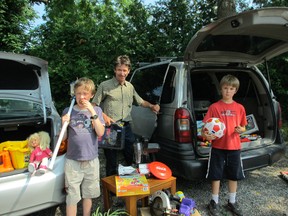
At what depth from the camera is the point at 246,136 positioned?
419 cm

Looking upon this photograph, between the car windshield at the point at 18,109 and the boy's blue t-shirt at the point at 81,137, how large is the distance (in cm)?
62

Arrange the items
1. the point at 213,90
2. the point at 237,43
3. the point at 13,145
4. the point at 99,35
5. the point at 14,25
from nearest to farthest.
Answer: the point at 13,145
the point at 237,43
the point at 213,90
the point at 99,35
the point at 14,25

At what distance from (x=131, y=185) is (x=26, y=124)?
1325 mm

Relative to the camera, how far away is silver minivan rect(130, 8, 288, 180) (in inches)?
128

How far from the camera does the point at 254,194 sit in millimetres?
3789

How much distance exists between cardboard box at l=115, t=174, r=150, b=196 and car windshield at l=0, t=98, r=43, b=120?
46.3 inches

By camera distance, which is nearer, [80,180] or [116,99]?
[80,180]

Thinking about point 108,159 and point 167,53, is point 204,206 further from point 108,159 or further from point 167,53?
point 167,53

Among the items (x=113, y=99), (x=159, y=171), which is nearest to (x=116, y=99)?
(x=113, y=99)

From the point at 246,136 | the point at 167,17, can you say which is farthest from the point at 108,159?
the point at 167,17

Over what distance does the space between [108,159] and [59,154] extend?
82cm

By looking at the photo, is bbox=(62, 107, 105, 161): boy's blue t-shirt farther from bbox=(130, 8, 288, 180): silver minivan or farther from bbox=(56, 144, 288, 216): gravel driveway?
bbox=(130, 8, 288, 180): silver minivan

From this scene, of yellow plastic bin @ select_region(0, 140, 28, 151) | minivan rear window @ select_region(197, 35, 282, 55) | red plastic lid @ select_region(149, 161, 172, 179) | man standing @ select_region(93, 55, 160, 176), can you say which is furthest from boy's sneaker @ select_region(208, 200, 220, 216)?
yellow plastic bin @ select_region(0, 140, 28, 151)

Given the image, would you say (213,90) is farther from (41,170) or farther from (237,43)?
(41,170)
